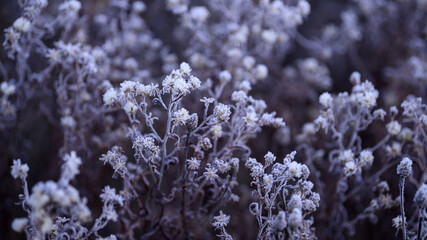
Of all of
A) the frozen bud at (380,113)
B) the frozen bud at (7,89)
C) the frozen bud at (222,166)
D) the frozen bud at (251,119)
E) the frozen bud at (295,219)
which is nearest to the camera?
the frozen bud at (295,219)

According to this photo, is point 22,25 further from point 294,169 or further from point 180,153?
point 294,169

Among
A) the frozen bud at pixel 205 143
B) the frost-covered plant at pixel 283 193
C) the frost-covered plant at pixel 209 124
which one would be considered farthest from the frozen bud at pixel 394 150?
the frozen bud at pixel 205 143

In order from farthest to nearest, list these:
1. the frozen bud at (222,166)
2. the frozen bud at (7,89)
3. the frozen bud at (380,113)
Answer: the frozen bud at (7,89) → the frozen bud at (380,113) → the frozen bud at (222,166)

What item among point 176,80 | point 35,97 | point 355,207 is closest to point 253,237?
point 355,207

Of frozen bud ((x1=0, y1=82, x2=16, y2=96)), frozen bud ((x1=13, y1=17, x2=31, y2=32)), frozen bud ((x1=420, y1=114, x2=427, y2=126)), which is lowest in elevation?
frozen bud ((x1=420, y1=114, x2=427, y2=126))

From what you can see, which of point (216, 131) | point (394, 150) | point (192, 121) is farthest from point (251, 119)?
point (394, 150)

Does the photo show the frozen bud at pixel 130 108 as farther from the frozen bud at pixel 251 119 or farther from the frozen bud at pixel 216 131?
the frozen bud at pixel 251 119

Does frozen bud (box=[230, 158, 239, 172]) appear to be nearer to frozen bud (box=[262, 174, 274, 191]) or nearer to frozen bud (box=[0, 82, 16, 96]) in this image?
frozen bud (box=[262, 174, 274, 191])

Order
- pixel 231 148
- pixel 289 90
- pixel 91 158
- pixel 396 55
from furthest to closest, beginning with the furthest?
1. pixel 396 55
2. pixel 289 90
3. pixel 91 158
4. pixel 231 148

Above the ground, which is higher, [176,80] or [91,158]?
[91,158]

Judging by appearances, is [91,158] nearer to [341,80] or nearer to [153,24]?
[153,24]

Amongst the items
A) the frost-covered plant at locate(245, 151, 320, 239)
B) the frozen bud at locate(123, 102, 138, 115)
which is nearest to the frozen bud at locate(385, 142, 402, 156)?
the frost-covered plant at locate(245, 151, 320, 239)
